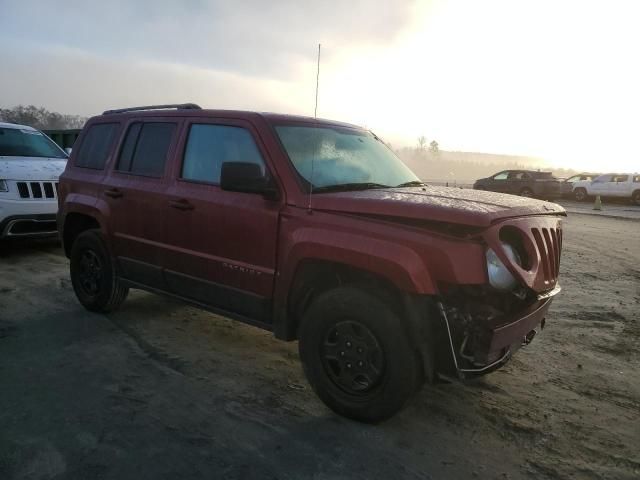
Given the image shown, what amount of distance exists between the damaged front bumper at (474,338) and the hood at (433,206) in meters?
0.51

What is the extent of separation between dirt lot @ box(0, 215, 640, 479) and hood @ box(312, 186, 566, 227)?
1335mm

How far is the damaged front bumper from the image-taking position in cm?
272

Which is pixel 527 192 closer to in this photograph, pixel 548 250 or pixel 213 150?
pixel 548 250

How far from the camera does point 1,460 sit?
8.55ft

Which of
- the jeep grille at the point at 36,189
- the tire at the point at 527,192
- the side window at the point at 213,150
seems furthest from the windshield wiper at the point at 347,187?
the tire at the point at 527,192

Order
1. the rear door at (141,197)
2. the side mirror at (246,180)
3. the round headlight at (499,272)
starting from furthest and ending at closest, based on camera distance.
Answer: the rear door at (141,197)
the side mirror at (246,180)
the round headlight at (499,272)

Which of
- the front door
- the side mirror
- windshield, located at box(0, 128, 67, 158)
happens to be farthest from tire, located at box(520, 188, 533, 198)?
the side mirror

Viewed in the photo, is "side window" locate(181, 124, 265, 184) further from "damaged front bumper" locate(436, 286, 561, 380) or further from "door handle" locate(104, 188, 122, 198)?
"damaged front bumper" locate(436, 286, 561, 380)

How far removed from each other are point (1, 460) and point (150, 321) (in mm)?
2309

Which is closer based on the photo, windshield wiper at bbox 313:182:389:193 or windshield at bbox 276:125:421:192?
windshield wiper at bbox 313:182:389:193

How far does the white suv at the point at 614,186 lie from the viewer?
24609 millimetres

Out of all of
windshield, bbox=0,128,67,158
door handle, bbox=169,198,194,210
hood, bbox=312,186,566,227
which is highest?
windshield, bbox=0,128,67,158

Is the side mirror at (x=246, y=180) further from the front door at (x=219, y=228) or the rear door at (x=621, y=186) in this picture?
the rear door at (x=621, y=186)

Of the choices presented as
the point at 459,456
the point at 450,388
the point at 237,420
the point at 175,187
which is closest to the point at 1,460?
the point at 237,420
